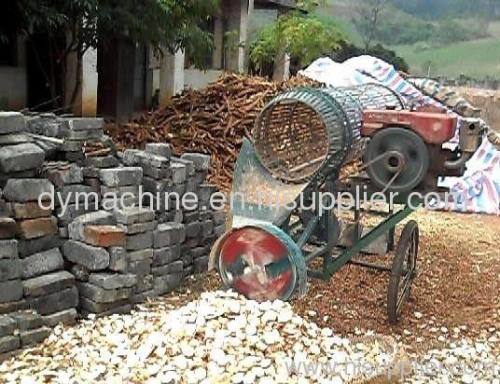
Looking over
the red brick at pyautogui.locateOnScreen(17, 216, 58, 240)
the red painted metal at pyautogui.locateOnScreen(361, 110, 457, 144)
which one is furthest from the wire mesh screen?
the red brick at pyautogui.locateOnScreen(17, 216, 58, 240)

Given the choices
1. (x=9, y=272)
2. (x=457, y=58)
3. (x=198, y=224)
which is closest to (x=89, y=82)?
(x=198, y=224)

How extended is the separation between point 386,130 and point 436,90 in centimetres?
815

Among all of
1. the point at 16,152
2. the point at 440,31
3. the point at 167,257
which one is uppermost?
the point at 440,31

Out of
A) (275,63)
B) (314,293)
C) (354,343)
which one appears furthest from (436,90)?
(354,343)

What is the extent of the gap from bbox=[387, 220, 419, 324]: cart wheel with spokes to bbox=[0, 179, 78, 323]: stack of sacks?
2235mm

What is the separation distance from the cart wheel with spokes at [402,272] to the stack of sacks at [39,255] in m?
2.24

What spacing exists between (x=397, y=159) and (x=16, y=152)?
2539 mm

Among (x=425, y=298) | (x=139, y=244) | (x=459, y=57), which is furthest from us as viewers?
(x=459, y=57)

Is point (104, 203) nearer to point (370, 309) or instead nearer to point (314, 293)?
point (314, 293)

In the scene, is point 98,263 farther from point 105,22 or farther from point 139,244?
point 105,22

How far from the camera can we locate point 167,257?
5.09 metres

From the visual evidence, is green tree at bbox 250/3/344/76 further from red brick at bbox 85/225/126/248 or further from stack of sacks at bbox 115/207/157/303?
red brick at bbox 85/225/126/248

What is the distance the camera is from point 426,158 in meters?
4.41

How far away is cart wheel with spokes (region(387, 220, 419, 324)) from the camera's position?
4703 millimetres
